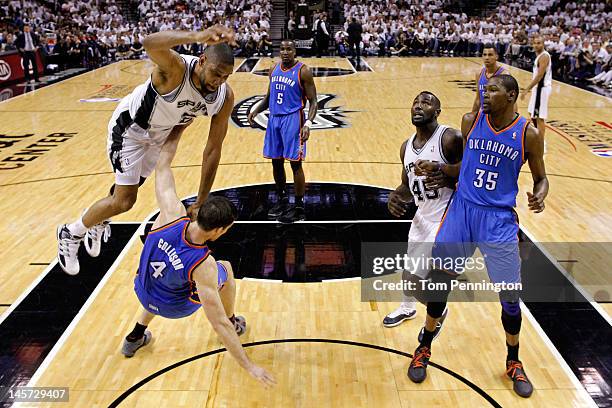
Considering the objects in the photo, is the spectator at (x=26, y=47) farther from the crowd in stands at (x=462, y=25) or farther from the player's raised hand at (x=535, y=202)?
the player's raised hand at (x=535, y=202)

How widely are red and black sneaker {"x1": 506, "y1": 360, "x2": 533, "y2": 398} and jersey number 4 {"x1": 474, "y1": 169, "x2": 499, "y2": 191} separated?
45.1 inches

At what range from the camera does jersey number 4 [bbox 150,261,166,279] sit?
404cm

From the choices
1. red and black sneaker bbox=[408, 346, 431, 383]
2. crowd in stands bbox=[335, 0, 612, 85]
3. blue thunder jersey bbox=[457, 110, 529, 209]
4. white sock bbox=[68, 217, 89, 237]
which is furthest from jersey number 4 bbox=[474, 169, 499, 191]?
crowd in stands bbox=[335, 0, 612, 85]

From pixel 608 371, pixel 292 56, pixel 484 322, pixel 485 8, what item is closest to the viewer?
pixel 608 371

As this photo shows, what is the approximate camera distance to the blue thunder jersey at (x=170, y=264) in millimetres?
3902

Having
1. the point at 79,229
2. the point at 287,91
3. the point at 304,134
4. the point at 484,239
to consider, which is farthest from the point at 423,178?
the point at 287,91

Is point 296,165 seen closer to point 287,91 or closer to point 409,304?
point 287,91

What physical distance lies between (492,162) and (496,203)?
26 cm

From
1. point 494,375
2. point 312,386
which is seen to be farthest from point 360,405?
point 494,375

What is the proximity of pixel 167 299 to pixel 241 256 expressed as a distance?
2219 mm

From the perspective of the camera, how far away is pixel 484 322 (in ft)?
16.6

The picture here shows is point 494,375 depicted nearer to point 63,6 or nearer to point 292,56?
point 292,56

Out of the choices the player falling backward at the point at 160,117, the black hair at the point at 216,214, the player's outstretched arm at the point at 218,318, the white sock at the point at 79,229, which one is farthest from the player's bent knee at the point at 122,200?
the black hair at the point at 216,214

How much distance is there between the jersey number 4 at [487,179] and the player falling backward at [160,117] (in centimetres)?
168
